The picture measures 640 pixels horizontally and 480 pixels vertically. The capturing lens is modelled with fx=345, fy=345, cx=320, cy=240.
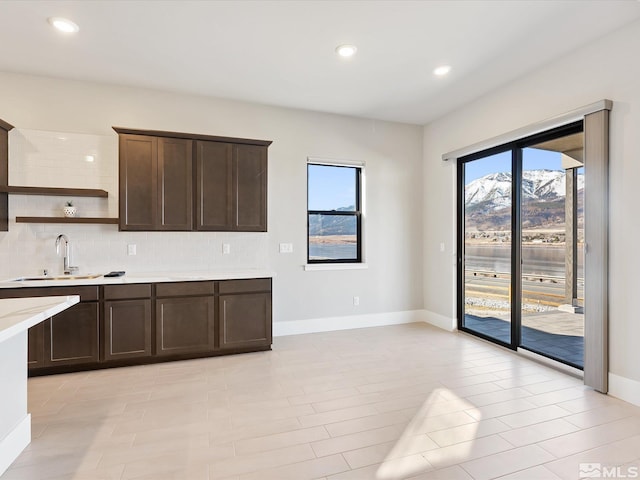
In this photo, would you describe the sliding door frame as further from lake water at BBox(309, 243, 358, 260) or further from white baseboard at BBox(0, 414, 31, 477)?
white baseboard at BBox(0, 414, 31, 477)

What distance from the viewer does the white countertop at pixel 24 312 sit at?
1.51 meters

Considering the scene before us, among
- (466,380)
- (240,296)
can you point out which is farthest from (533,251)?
(240,296)

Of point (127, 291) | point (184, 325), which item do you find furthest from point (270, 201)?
point (127, 291)

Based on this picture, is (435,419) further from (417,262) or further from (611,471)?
(417,262)

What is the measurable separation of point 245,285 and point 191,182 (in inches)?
51.8

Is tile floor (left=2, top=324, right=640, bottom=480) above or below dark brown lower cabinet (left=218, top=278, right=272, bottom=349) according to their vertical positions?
below

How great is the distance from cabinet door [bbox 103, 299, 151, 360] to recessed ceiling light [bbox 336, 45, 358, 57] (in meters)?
3.09

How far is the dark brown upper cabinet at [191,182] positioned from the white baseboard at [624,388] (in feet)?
11.9

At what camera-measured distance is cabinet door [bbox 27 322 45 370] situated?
3203 millimetres

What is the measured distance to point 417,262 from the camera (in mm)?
5410

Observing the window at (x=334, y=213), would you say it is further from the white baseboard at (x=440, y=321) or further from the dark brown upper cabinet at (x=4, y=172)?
the dark brown upper cabinet at (x=4, y=172)

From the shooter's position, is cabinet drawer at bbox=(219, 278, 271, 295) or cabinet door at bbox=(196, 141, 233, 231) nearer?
cabinet drawer at bbox=(219, 278, 271, 295)

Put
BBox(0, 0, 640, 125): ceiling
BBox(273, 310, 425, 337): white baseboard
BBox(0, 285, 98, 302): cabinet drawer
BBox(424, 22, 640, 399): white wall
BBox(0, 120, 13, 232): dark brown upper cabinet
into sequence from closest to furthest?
BBox(0, 0, 640, 125): ceiling
BBox(424, 22, 640, 399): white wall
BBox(0, 285, 98, 302): cabinet drawer
BBox(0, 120, 13, 232): dark brown upper cabinet
BBox(273, 310, 425, 337): white baseboard

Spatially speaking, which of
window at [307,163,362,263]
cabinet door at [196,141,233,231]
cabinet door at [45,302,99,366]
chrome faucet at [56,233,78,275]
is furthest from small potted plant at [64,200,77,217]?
window at [307,163,362,263]
